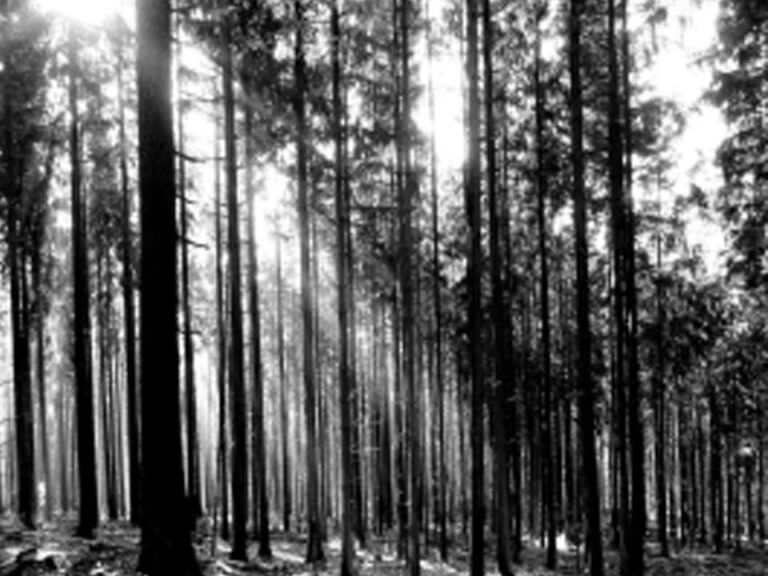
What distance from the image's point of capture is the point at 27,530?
18.6 metres

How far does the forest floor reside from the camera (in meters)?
11.2

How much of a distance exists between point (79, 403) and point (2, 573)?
8.24 meters

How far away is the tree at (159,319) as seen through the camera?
9.23m

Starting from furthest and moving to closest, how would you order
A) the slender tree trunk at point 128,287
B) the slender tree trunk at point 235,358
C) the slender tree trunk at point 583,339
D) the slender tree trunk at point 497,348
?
the slender tree trunk at point 128,287, the slender tree trunk at point 497,348, the slender tree trunk at point 235,358, the slender tree trunk at point 583,339

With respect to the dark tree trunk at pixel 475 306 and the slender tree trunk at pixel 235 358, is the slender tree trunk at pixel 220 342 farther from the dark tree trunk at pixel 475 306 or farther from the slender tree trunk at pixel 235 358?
the dark tree trunk at pixel 475 306

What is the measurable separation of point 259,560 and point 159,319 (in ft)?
32.7

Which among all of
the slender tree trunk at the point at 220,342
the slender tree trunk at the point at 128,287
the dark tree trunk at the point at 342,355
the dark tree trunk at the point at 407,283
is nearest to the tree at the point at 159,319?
the dark tree trunk at the point at 342,355

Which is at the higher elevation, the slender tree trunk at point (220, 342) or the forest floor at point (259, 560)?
the slender tree trunk at point (220, 342)

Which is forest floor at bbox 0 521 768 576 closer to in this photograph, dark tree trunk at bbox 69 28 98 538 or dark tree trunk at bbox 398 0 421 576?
dark tree trunk at bbox 69 28 98 538

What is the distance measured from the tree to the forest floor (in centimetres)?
99

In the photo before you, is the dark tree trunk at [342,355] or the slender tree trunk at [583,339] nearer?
the slender tree trunk at [583,339]

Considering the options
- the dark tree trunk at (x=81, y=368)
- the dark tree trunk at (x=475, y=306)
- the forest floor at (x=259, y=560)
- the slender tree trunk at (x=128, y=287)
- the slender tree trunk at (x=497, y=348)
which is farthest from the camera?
the slender tree trunk at (x=128, y=287)

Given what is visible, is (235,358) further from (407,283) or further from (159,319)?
(159,319)

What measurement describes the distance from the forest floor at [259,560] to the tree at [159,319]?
3.26 ft
